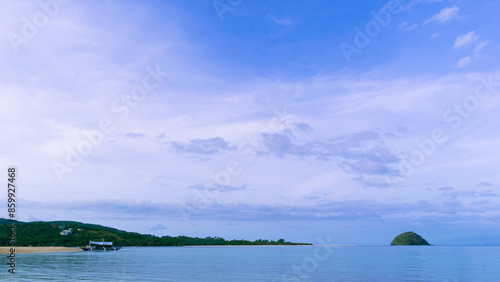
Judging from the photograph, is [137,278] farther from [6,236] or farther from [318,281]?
[6,236]

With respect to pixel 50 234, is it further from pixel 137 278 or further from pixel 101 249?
pixel 137 278

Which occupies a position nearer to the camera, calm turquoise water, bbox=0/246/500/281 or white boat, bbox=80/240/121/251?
calm turquoise water, bbox=0/246/500/281

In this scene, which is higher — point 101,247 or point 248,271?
point 248,271

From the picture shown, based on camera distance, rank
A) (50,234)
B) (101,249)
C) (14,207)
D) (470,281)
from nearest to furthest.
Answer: (14,207), (470,281), (101,249), (50,234)

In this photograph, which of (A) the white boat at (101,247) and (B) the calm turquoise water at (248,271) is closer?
(B) the calm turquoise water at (248,271)

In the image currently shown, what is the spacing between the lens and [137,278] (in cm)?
5459

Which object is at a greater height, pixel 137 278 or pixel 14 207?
pixel 14 207

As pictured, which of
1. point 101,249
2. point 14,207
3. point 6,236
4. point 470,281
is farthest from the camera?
point 101,249

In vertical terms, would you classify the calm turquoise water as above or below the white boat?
above

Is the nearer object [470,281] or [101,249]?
[470,281]

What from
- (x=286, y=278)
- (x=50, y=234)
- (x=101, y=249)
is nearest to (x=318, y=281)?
(x=286, y=278)

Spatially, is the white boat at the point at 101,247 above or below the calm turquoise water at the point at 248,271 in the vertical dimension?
below

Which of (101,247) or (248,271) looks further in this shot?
(101,247)

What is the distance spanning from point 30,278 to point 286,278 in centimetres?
3607
